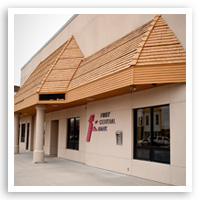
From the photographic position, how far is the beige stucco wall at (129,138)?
30.6 ft

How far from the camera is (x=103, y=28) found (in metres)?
14.9

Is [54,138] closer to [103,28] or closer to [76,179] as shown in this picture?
[103,28]

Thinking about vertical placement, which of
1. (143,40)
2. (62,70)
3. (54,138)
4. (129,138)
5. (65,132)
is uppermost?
(143,40)

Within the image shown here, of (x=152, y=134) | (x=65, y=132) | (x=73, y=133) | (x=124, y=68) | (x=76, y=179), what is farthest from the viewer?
(x=65, y=132)

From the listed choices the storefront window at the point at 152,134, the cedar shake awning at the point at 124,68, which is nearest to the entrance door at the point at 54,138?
the cedar shake awning at the point at 124,68

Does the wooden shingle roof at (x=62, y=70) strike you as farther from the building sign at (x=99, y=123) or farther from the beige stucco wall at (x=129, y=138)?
the building sign at (x=99, y=123)

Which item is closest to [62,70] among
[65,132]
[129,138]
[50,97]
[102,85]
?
[50,97]

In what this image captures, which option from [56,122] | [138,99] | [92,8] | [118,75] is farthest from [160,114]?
[56,122]

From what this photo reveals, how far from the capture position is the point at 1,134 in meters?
7.20

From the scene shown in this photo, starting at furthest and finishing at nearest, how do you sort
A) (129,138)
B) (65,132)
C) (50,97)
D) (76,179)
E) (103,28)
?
(65,132), (50,97), (103,28), (129,138), (76,179)

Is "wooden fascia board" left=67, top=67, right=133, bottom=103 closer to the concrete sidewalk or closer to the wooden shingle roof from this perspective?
the wooden shingle roof

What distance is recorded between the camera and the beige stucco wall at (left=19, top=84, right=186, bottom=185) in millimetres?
9336

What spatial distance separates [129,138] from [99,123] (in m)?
3.04
